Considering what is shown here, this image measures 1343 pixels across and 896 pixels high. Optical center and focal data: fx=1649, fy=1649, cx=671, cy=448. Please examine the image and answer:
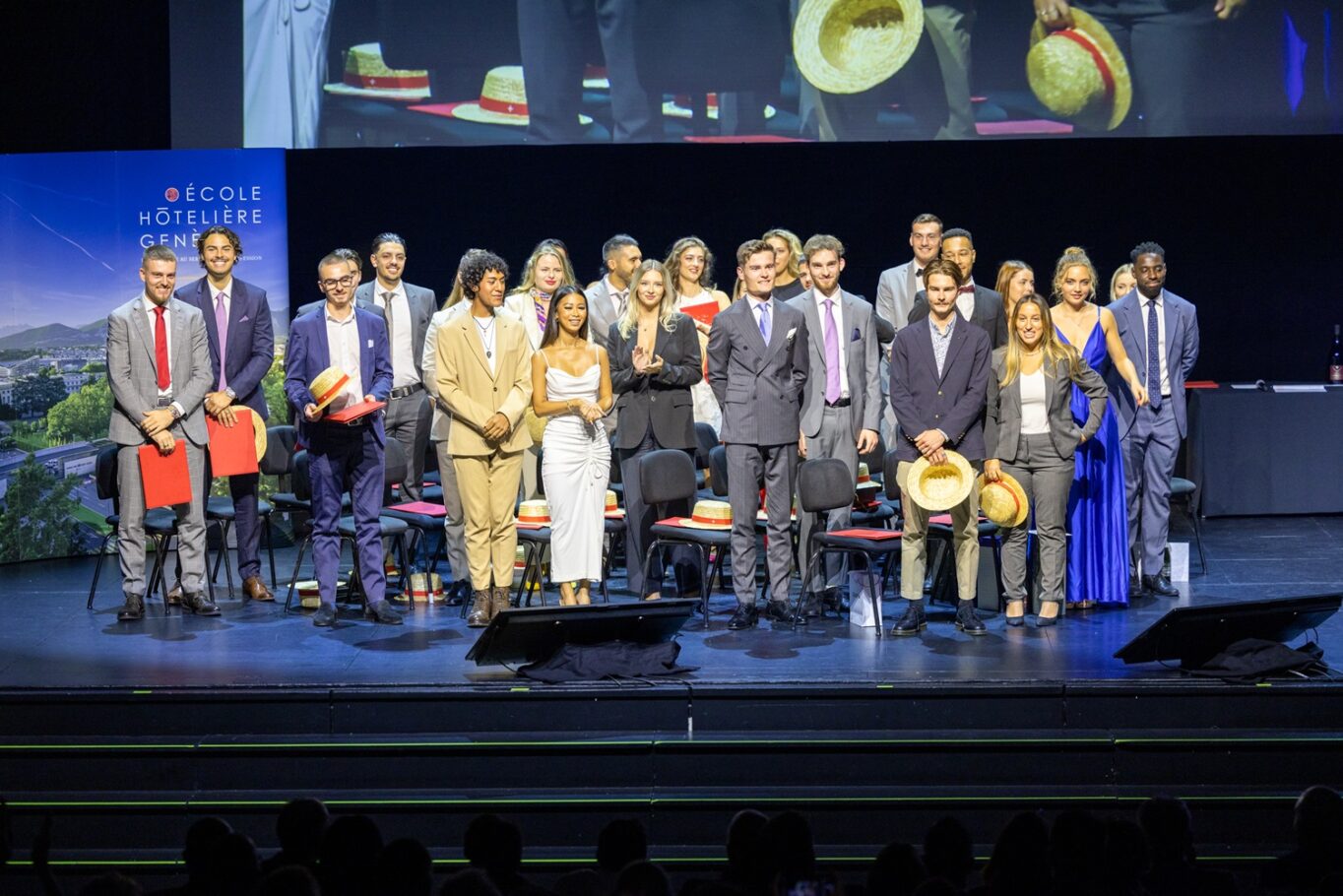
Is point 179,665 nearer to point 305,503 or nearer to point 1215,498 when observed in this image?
point 305,503

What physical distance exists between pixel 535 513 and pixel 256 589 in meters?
1.40

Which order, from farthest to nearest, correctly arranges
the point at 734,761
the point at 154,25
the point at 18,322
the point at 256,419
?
the point at 154,25
the point at 18,322
the point at 256,419
the point at 734,761

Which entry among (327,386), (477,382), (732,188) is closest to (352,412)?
(327,386)

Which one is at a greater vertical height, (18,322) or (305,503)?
(18,322)

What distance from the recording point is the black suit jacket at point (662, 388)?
756 centimetres

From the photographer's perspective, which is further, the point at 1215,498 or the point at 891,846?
the point at 1215,498

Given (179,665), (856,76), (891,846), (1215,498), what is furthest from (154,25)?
(891,846)

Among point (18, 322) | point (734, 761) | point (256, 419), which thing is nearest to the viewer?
point (734, 761)

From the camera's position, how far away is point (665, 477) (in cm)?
739

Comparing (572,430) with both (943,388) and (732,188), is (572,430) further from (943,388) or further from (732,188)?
(732,188)

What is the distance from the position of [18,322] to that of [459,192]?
2.77 m

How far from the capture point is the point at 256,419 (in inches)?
306

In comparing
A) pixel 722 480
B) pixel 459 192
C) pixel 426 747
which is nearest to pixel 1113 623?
pixel 722 480

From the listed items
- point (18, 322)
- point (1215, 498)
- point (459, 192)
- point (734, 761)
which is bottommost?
point (734, 761)
